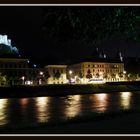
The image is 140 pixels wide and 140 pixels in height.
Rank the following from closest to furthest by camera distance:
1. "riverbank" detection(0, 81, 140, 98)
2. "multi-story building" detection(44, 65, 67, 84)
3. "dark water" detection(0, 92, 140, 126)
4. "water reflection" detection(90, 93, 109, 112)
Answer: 1. "dark water" detection(0, 92, 140, 126)
2. "water reflection" detection(90, 93, 109, 112)
3. "riverbank" detection(0, 81, 140, 98)
4. "multi-story building" detection(44, 65, 67, 84)

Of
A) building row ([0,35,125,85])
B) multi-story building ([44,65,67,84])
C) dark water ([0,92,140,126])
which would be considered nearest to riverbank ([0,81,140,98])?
building row ([0,35,125,85])

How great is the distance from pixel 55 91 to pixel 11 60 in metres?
31.8

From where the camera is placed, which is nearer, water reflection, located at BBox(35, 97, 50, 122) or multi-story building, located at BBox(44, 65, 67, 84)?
water reflection, located at BBox(35, 97, 50, 122)

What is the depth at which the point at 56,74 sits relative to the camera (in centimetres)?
10031

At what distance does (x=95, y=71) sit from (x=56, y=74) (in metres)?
15.7

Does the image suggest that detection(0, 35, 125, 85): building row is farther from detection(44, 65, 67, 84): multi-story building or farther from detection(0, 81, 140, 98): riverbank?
detection(0, 81, 140, 98): riverbank

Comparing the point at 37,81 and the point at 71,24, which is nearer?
the point at 71,24

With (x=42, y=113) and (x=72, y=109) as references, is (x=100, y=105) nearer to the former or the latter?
(x=72, y=109)

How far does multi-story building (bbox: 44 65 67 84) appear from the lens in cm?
10194

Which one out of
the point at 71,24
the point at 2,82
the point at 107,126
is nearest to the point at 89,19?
the point at 71,24

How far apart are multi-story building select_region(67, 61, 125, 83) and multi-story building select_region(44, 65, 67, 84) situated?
2100mm

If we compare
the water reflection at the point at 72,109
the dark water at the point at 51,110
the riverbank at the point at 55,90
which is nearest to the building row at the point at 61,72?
the riverbank at the point at 55,90
